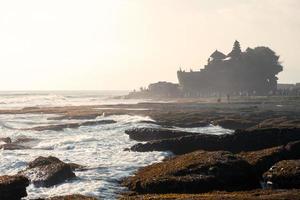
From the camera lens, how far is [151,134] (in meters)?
47.1

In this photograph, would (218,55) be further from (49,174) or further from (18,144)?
(49,174)

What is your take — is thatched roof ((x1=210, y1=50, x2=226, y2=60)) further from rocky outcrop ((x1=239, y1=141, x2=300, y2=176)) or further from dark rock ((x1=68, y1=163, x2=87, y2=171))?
rocky outcrop ((x1=239, y1=141, x2=300, y2=176))

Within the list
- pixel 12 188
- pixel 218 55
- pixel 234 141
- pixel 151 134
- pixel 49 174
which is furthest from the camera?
pixel 218 55

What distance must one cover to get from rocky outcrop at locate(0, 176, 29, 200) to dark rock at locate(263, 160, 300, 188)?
12124mm

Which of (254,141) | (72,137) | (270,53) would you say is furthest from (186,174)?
(270,53)

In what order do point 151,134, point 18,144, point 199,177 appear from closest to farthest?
point 199,177, point 151,134, point 18,144

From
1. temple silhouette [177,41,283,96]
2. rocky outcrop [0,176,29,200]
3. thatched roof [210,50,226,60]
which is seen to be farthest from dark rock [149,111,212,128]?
thatched roof [210,50,226,60]

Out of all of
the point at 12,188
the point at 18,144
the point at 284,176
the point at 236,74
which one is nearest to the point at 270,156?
the point at 284,176

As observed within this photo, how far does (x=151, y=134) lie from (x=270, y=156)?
67.1ft

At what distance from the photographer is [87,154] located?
125ft

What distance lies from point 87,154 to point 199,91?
480 ft

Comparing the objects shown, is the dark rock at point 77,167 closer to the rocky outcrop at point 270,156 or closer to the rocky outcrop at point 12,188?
the rocky outcrop at point 12,188

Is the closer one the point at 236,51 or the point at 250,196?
the point at 250,196

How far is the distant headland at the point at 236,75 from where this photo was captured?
163 metres
